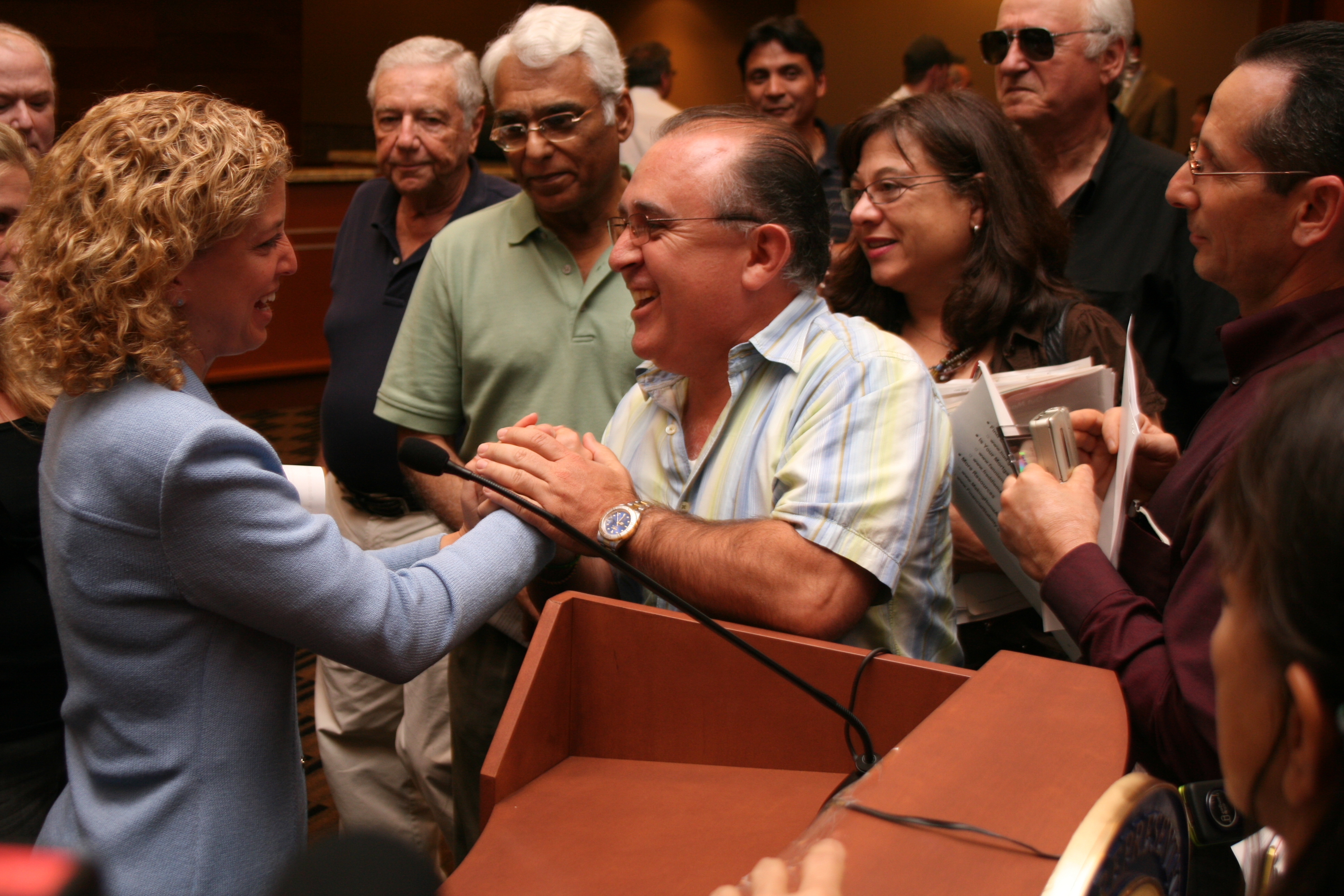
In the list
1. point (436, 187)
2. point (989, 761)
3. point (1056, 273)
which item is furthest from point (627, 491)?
point (436, 187)

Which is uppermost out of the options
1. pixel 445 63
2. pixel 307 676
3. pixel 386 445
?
pixel 445 63

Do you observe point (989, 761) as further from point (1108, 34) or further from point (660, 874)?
point (1108, 34)

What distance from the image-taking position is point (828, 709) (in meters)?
1.15

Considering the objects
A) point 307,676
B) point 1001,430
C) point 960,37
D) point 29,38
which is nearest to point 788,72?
point 29,38

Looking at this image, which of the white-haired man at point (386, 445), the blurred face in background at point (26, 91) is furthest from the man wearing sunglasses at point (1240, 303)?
the blurred face in background at point (26, 91)

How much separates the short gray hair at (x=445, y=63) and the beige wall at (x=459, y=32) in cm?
692

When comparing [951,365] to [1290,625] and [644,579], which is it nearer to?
[644,579]

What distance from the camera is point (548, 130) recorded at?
2107 mm

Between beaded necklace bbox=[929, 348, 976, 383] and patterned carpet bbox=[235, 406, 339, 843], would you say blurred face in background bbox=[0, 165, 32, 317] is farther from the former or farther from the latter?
beaded necklace bbox=[929, 348, 976, 383]

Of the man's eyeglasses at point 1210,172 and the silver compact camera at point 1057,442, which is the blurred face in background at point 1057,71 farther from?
the silver compact camera at point 1057,442

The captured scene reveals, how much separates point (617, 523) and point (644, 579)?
265 millimetres

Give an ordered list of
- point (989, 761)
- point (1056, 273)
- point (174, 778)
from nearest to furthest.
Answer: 1. point (989, 761)
2. point (174, 778)
3. point (1056, 273)

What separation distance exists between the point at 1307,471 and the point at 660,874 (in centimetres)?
66

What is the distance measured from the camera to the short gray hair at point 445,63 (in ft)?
9.76
